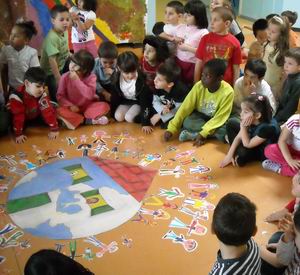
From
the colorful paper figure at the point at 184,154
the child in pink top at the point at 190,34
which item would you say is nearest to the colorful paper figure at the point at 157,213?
the colorful paper figure at the point at 184,154

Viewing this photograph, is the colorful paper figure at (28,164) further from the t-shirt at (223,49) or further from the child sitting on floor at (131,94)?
the t-shirt at (223,49)

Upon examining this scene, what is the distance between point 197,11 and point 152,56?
1.70ft

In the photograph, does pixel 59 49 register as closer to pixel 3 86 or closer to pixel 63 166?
pixel 3 86

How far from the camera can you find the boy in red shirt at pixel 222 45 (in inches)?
120

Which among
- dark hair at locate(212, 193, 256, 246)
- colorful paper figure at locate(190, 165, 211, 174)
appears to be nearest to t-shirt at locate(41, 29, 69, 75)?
colorful paper figure at locate(190, 165, 211, 174)

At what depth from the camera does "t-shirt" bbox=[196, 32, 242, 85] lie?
3.06m

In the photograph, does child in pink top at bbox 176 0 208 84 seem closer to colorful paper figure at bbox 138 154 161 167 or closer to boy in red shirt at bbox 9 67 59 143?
colorful paper figure at bbox 138 154 161 167

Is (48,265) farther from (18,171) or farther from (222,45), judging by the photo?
(222,45)

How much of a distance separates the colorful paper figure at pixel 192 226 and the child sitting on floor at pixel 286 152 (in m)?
0.73

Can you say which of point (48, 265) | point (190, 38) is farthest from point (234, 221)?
point (190, 38)

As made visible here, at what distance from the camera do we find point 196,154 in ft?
8.69

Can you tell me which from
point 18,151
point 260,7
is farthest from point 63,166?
point 260,7

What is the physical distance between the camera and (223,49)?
10.1 feet

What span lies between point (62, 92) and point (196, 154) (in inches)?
44.9
